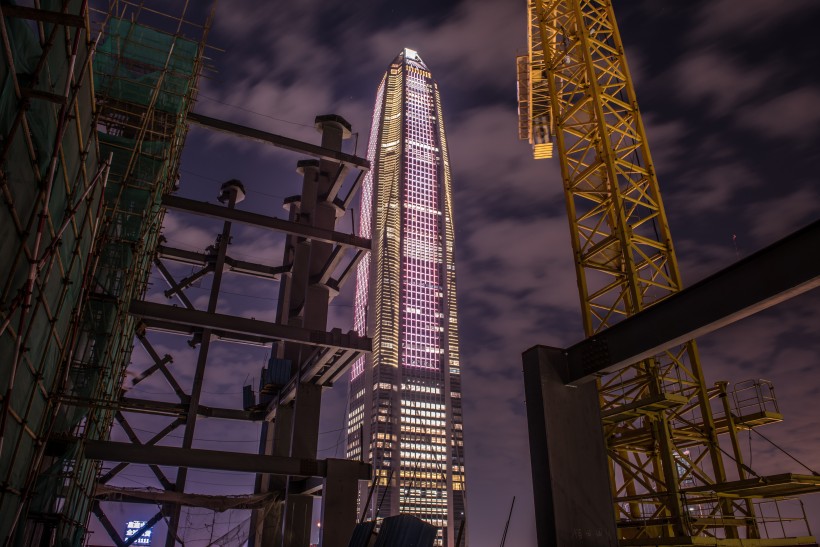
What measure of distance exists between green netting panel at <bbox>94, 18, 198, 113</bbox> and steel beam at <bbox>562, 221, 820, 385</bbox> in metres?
20.1

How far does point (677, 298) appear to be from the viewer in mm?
8477

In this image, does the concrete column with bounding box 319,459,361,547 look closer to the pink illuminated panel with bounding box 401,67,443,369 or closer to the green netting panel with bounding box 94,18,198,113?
the green netting panel with bounding box 94,18,198,113

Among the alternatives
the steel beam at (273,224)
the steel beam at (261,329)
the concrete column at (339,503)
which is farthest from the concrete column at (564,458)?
the steel beam at (273,224)

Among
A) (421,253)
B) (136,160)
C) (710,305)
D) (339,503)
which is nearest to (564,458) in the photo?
(710,305)

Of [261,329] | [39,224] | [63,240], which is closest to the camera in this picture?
[39,224]

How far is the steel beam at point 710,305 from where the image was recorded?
23.2 feet

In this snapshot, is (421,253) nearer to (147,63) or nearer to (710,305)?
(147,63)

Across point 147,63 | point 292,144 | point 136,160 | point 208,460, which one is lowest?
point 208,460

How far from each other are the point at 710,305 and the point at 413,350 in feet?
530

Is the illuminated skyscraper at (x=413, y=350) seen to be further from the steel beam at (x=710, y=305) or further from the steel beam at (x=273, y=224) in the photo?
the steel beam at (x=710, y=305)

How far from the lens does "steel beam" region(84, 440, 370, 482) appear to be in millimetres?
16719

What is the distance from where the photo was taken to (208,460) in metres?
18.2

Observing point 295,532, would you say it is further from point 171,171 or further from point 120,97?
point 120,97

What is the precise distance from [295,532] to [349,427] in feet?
557
